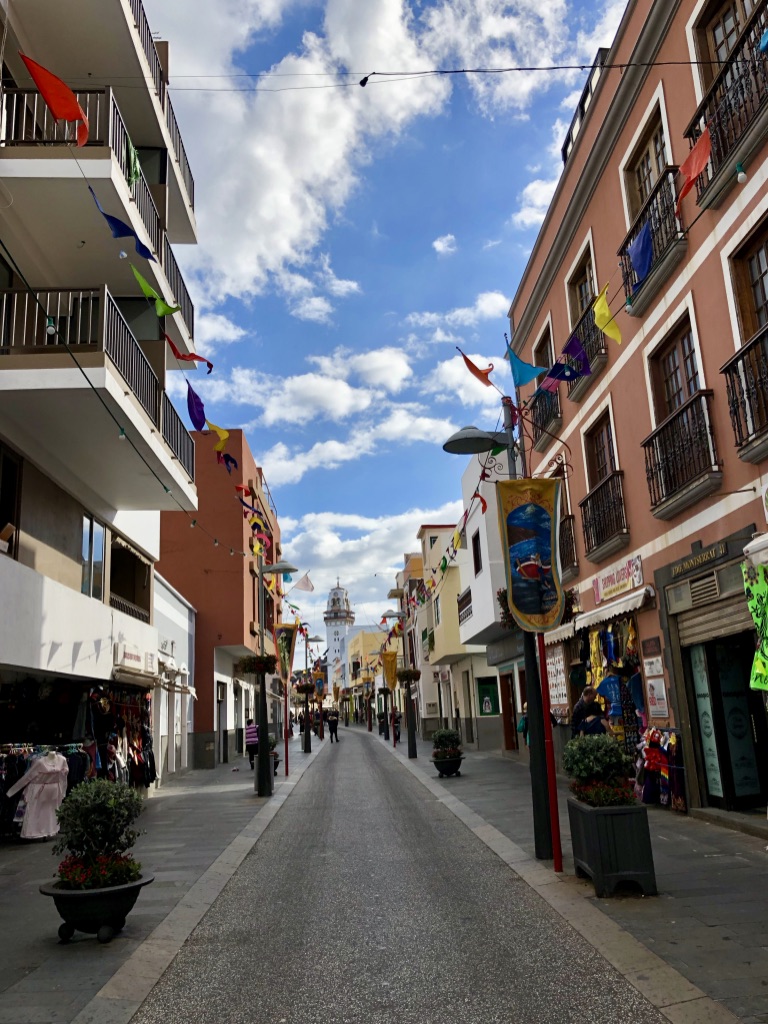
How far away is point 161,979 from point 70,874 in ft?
4.16

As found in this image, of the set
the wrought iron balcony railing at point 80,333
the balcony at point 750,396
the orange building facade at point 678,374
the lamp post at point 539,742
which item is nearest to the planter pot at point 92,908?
the lamp post at point 539,742

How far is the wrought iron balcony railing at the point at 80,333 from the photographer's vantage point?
11.8m

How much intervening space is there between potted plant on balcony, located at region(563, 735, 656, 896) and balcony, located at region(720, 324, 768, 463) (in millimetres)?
3551

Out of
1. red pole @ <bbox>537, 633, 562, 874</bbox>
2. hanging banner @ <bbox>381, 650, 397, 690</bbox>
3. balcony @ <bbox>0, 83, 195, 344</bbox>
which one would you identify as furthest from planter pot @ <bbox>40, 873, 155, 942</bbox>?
hanging banner @ <bbox>381, 650, 397, 690</bbox>

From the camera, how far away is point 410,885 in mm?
8352

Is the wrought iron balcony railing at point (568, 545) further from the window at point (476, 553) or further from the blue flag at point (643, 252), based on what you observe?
the window at point (476, 553)

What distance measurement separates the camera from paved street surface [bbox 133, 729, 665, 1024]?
4941mm

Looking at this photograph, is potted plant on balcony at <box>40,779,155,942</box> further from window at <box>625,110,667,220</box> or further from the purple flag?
window at <box>625,110,667,220</box>

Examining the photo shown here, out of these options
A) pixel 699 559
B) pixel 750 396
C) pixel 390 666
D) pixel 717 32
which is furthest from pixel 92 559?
pixel 390 666

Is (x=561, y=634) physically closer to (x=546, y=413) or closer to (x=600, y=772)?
(x=546, y=413)

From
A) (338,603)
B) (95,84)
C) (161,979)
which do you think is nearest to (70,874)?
(161,979)

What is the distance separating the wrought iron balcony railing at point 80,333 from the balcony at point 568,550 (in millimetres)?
7914

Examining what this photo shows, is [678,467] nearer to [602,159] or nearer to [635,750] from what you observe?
[635,750]

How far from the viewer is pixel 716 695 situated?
11062mm
